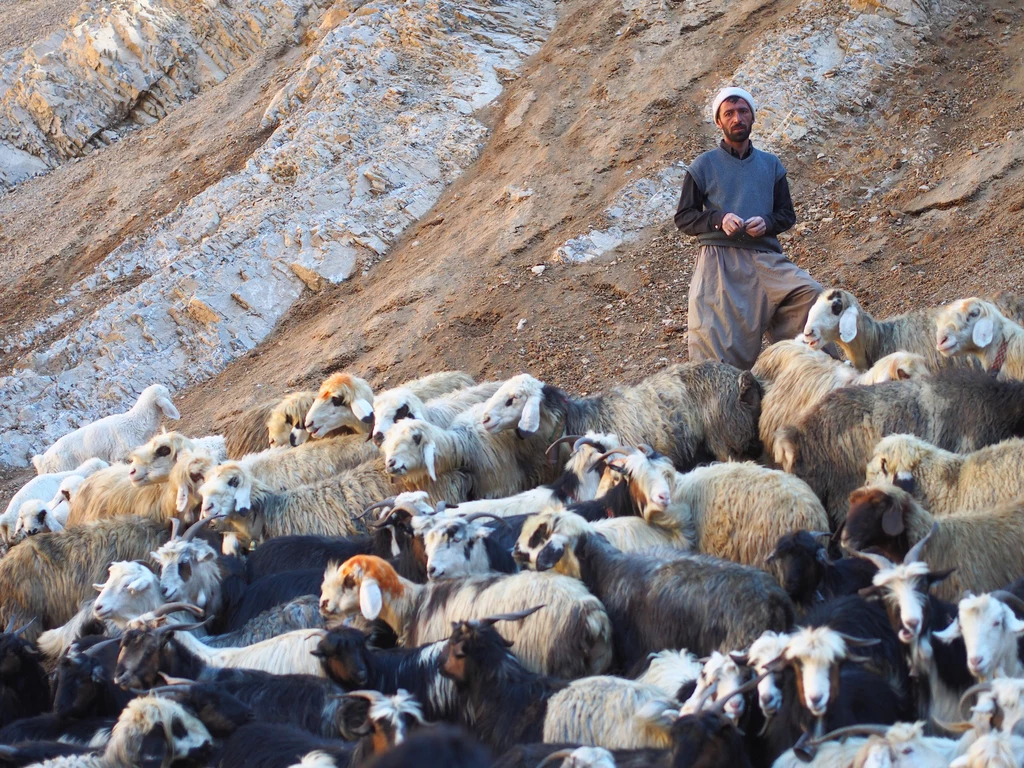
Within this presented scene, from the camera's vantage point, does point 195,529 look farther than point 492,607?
Yes

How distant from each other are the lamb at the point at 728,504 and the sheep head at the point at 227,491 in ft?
7.72

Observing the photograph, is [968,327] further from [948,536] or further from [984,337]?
[948,536]

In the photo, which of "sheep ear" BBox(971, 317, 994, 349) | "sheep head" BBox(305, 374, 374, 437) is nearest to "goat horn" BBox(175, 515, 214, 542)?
"sheep head" BBox(305, 374, 374, 437)

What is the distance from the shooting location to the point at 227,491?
718cm

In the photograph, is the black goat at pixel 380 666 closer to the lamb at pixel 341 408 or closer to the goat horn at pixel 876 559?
the goat horn at pixel 876 559

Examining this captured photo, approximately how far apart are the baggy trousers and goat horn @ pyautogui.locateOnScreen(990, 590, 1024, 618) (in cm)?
381

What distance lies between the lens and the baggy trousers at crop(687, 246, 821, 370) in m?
8.06

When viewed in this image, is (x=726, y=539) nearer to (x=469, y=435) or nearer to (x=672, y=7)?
(x=469, y=435)

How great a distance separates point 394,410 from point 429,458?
2.10 feet

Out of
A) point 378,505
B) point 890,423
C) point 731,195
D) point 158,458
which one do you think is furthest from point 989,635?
point 158,458

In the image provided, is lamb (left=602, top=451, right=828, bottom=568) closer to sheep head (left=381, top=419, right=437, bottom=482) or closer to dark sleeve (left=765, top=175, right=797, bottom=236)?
sheep head (left=381, top=419, right=437, bottom=482)

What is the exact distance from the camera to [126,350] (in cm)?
1369

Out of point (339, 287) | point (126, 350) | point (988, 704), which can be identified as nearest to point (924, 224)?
point (339, 287)

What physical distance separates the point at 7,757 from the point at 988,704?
3.60m
